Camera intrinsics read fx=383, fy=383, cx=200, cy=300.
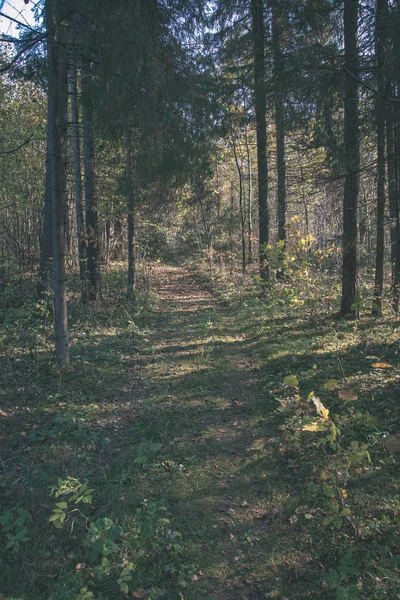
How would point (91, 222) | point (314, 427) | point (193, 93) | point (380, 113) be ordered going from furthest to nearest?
point (91, 222)
point (380, 113)
point (193, 93)
point (314, 427)

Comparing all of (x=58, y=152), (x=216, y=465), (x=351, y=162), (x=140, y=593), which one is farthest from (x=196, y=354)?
(x=140, y=593)

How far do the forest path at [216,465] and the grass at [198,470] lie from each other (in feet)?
0.06

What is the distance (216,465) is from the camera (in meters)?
4.18

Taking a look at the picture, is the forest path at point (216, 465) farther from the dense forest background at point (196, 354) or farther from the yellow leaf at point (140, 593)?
the yellow leaf at point (140, 593)

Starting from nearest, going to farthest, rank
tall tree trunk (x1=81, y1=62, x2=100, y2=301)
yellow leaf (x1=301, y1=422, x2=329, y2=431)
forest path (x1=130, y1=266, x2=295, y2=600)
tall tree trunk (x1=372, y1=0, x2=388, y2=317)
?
forest path (x1=130, y1=266, x2=295, y2=600), yellow leaf (x1=301, y1=422, x2=329, y2=431), tall tree trunk (x1=372, y1=0, x2=388, y2=317), tall tree trunk (x1=81, y1=62, x2=100, y2=301)

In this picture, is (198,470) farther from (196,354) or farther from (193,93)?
(193,93)

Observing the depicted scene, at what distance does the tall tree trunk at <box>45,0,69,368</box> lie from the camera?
19.2 feet

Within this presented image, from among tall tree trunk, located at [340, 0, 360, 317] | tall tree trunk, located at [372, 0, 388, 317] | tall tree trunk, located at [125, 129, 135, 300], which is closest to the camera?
tall tree trunk, located at [372, 0, 388, 317]

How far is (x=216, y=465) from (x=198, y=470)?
213 mm

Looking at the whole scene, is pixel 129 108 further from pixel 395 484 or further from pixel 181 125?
pixel 395 484

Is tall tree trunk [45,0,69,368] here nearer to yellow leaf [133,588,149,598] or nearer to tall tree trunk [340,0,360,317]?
yellow leaf [133,588,149,598]

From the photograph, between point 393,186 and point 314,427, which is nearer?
point 314,427

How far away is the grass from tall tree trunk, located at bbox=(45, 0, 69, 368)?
0.85m

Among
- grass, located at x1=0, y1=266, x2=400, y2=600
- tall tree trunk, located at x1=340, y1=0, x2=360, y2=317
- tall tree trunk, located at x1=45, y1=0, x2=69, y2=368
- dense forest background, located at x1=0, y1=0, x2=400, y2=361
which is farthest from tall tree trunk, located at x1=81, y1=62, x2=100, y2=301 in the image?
tall tree trunk, located at x1=340, y1=0, x2=360, y2=317
